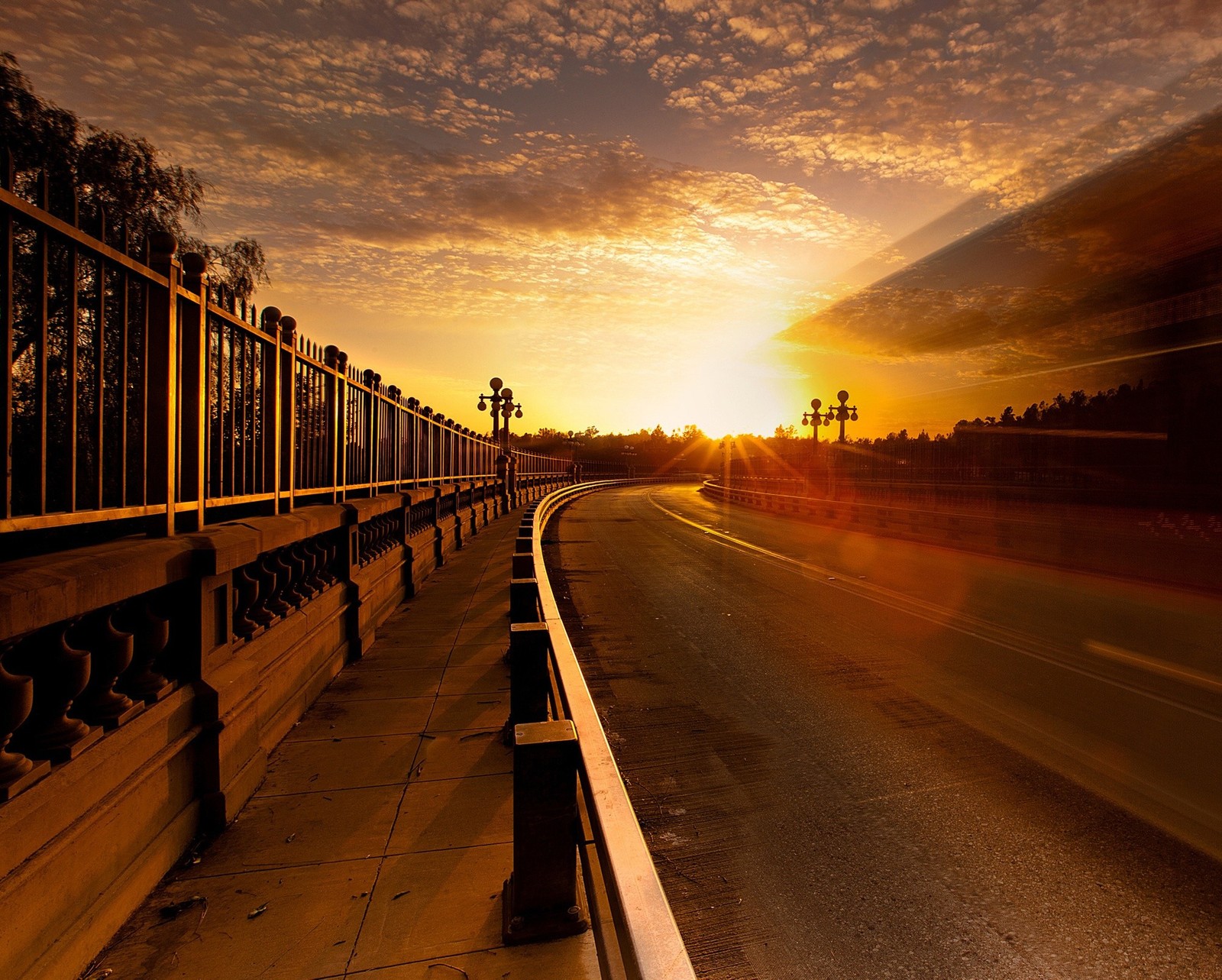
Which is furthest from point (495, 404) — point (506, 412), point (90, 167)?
point (90, 167)

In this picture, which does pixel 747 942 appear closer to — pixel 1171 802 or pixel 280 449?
pixel 1171 802

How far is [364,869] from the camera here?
3404 mm

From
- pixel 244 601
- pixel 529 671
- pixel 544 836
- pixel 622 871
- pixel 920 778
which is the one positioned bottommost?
pixel 920 778

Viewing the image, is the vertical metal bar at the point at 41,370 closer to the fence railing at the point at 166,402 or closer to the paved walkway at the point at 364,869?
the fence railing at the point at 166,402

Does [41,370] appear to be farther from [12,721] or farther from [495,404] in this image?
[495,404]

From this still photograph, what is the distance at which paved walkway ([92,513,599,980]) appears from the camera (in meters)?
2.74

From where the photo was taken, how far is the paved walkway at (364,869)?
2.74 metres

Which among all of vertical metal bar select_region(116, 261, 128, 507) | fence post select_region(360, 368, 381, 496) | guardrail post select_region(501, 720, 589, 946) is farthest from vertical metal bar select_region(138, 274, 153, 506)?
fence post select_region(360, 368, 381, 496)

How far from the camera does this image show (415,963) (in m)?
2.74

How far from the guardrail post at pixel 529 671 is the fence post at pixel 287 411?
9.37 feet

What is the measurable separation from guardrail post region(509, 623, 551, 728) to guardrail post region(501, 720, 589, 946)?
109 cm

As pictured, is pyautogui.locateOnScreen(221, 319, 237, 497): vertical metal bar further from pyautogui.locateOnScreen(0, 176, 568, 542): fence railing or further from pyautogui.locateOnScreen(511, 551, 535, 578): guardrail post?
pyautogui.locateOnScreen(511, 551, 535, 578): guardrail post

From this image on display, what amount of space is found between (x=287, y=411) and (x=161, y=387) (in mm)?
2186

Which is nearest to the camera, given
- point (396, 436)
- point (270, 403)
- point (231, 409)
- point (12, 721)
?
point (12, 721)
